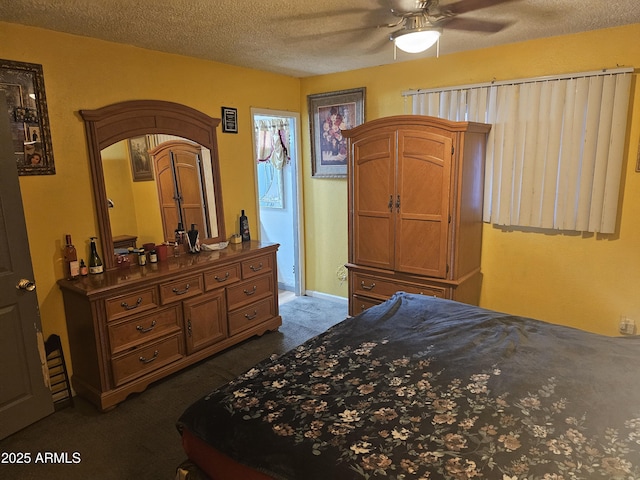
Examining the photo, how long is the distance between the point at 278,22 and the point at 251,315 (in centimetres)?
232

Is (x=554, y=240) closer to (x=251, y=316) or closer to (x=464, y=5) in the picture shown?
(x=464, y=5)

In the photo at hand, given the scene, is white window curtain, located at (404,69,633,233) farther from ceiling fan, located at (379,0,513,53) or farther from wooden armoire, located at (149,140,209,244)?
wooden armoire, located at (149,140,209,244)

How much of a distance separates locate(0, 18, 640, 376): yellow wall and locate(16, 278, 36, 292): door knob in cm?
24

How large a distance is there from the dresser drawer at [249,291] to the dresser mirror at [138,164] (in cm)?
56

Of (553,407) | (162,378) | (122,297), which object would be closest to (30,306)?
(122,297)

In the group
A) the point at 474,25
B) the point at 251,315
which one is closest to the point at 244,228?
the point at 251,315

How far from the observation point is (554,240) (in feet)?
10.3

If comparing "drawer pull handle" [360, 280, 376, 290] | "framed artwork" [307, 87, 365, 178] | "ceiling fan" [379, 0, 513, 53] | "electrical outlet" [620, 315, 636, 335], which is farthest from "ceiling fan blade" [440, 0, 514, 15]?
"electrical outlet" [620, 315, 636, 335]

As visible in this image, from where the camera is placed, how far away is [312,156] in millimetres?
4438

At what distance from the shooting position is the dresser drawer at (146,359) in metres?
2.64

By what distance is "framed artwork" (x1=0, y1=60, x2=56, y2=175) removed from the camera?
2.42m

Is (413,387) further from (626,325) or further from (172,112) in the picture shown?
(172,112)

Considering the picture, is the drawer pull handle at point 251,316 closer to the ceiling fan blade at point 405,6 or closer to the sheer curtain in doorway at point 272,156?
the sheer curtain in doorway at point 272,156

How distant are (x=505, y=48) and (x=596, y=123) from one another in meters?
0.90
